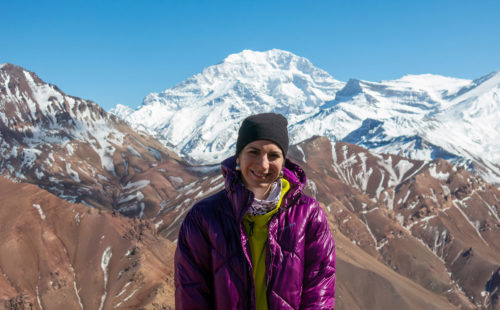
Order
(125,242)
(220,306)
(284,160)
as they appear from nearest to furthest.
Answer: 1. (220,306)
2. (284,160)
3. (125,242)

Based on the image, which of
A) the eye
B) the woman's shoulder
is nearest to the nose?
the eye

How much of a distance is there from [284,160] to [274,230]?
43.7 inches

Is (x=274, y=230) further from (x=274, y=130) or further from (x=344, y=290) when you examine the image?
(x=344, y=290)

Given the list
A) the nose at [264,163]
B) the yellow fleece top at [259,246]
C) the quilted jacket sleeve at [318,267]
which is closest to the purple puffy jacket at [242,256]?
the quilted jacket sleeve at [318,267]

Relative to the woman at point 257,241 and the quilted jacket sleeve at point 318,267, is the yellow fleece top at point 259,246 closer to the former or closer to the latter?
the woman at point 257,241

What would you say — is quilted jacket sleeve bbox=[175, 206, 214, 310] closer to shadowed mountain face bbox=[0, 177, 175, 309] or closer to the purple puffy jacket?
the purple puffy jacket

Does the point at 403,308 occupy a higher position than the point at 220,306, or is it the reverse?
the point at 220,306

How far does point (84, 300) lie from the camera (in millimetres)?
83500

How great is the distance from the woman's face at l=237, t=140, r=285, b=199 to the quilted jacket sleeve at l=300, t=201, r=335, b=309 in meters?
0.87

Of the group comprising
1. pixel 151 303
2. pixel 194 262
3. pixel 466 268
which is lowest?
pixel 466 268

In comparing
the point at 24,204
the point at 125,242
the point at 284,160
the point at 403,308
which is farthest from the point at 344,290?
the point at 284,160

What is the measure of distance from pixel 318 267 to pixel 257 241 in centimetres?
101

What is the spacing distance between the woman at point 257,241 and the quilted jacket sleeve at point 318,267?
1cm

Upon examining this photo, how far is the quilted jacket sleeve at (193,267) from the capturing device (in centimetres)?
605
